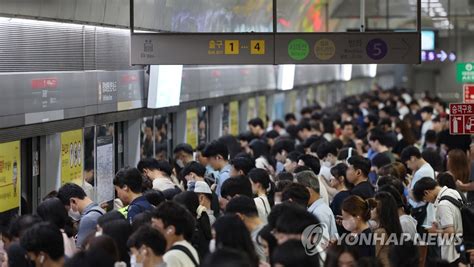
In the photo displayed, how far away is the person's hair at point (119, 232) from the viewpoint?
25.9 ft

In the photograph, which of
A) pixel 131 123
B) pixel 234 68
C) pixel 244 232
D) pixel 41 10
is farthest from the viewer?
pixel 234 68

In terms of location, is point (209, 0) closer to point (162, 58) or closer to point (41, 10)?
point (162, 58)

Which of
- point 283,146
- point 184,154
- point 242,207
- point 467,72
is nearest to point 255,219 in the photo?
point 242,207

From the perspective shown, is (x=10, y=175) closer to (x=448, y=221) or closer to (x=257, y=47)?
(x=257, y=47)

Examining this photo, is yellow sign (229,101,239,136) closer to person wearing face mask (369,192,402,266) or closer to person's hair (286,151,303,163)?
person's hair (286,151,303,163)

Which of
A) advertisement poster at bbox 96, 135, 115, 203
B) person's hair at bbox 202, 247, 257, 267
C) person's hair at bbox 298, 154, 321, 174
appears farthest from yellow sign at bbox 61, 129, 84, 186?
person's hair at bbox 202, 247, 257, 267

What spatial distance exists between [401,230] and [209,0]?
5.92m

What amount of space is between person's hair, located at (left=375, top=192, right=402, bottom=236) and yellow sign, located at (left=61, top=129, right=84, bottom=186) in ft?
14.9

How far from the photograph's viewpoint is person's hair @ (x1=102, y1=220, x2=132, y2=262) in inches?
311

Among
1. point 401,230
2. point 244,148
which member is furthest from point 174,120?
point 401,230

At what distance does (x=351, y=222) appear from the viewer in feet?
28.9

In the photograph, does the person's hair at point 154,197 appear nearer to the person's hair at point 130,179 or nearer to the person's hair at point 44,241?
the person's hair at point 130,179

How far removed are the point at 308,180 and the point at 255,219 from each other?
1742 millimetres

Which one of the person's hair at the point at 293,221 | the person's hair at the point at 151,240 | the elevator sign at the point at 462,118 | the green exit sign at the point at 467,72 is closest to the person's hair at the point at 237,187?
the person's hair at the point at 293,221
